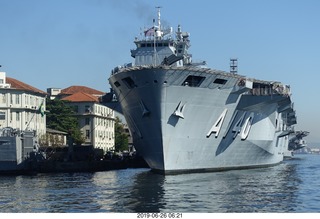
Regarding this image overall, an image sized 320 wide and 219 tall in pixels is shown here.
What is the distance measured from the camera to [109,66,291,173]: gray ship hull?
45219mm

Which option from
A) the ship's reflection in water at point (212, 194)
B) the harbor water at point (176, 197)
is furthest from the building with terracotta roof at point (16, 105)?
the ship's reflection in water at point (212, 194)

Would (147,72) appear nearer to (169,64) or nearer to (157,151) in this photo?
(169,64)

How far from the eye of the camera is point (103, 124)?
113 m

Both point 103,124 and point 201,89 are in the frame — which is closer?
point 201,89

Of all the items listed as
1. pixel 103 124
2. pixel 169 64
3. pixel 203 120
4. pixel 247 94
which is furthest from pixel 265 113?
pixel 103 124

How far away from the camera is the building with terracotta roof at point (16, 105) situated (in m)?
82.5

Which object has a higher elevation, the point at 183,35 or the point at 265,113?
the point at 183,35

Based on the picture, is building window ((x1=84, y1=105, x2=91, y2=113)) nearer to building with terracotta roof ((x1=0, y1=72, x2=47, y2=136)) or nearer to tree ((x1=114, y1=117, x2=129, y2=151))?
tree ((x1=114, y1=117, x2=129, y2=151))

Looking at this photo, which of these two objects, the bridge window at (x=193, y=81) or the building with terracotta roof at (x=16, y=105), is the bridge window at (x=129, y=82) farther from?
the building with terracotta roof at (x=16, y=105)

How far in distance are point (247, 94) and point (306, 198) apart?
20.2m

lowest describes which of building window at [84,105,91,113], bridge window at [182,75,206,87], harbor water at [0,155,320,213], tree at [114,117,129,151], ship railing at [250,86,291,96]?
harbor water at [0,155,320,213]

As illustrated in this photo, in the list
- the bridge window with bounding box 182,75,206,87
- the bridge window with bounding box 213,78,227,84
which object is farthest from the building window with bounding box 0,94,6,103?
the bridge window with bounding box 213,78,227,84

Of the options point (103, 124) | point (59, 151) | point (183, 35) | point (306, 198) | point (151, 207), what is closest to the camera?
point (151, 207)

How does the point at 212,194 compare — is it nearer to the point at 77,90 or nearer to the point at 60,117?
the point at 60,117
